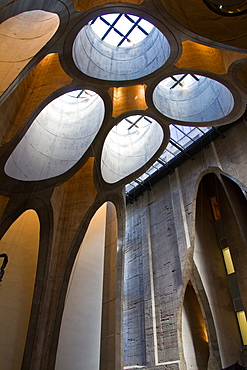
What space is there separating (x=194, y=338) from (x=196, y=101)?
13443mm

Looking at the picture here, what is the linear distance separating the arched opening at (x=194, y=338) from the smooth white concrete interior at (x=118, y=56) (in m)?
14.5

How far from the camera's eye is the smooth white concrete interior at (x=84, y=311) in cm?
1241

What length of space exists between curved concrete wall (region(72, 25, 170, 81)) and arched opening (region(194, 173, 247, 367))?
9.56 metres

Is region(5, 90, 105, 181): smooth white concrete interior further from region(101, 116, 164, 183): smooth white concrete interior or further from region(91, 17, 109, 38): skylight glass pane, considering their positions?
region(91, 17, 109, 38): skylight glass pane

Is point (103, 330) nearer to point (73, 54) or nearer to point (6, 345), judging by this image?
point (6, 345)

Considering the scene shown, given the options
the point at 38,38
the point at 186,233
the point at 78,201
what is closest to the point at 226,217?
the point at 186,233

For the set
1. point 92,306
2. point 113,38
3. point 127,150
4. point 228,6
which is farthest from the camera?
point 127,150

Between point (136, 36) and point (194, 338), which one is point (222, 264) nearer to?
point (194, 338)

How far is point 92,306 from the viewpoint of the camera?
13.9 meters

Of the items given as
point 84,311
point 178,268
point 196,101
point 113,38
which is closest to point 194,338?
point 178,268

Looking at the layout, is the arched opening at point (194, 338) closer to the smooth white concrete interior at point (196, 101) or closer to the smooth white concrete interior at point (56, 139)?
the smooth white concrete interior at point (56, 139)

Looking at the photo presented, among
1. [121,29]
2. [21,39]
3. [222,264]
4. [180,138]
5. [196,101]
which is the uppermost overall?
[180,138]

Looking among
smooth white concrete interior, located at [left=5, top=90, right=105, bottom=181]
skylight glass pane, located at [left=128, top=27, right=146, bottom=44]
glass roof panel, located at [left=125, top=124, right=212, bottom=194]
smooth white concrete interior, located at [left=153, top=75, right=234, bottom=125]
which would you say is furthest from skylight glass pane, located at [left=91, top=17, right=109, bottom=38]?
glass roof panel, located at [left=125, top=124, right=212, bottom=194]

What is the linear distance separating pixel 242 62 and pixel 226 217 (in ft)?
42.8
